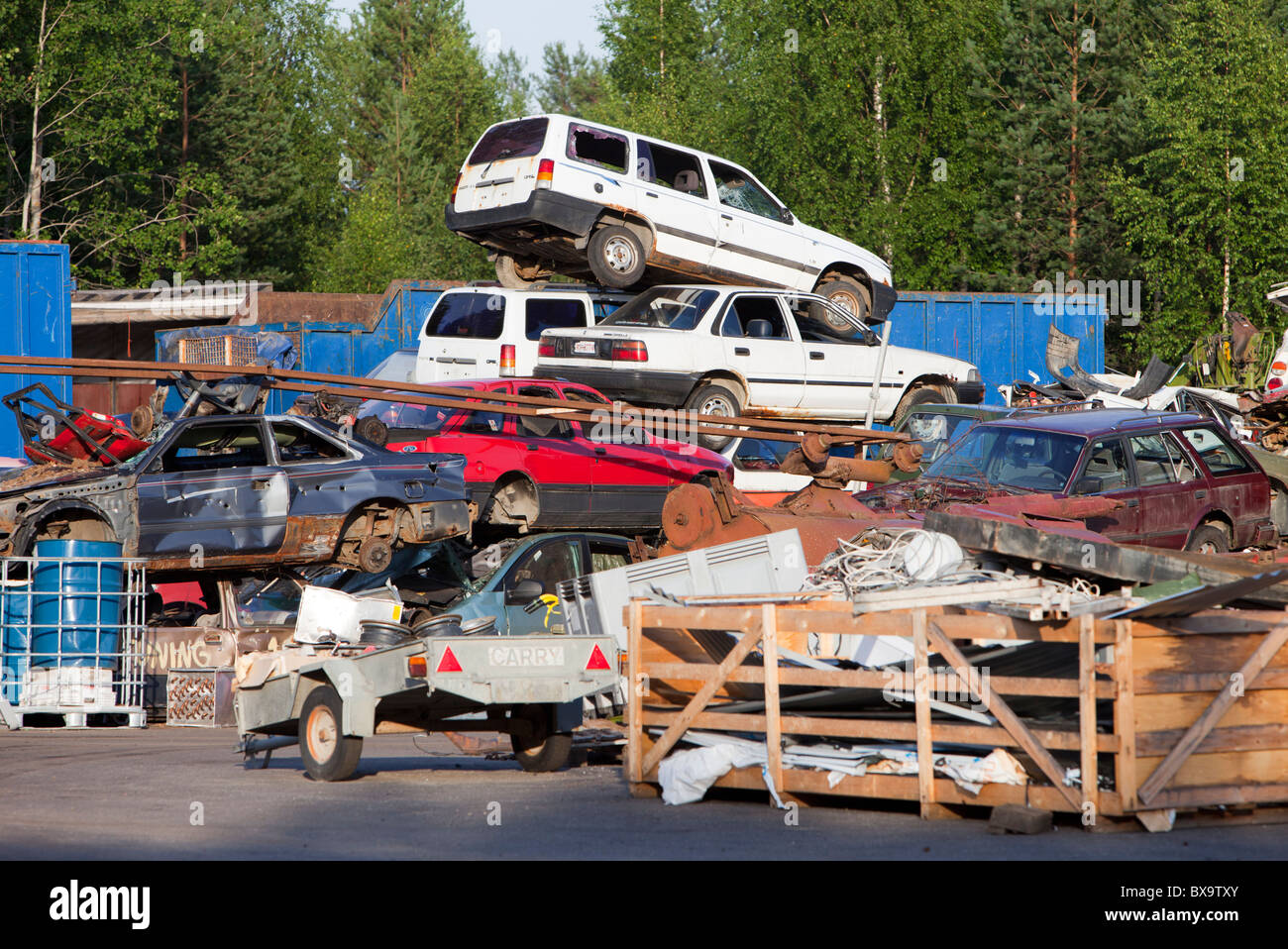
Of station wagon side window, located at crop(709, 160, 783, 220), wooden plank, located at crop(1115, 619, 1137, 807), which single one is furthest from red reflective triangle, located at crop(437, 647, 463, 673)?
station wagon side window, located at crop(709, 160, 783, 220)

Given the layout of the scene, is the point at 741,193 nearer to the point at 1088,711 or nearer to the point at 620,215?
the point at 620,215

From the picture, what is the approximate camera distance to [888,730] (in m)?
7.41

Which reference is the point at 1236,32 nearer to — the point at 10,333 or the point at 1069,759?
the point at 10,333

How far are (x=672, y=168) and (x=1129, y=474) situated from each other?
7.80m

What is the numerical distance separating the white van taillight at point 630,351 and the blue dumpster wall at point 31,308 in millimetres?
7216

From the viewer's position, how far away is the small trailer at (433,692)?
8.30 meters

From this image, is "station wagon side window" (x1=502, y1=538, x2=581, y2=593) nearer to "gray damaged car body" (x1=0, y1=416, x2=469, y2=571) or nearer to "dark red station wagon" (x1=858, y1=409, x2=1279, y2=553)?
"gray damaged car body" (x1=0, y1=416, x2=469, y2=571)

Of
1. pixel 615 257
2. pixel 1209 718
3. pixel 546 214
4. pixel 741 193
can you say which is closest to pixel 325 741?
pixel 1209 718

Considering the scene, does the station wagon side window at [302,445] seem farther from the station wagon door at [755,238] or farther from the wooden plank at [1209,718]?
the wooden plank at [1209,718]

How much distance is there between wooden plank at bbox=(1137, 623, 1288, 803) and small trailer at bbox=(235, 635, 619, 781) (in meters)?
3.06

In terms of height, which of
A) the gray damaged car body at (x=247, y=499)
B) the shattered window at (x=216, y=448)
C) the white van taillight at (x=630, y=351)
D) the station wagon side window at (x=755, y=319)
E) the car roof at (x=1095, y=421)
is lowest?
the gray damaged car body at (x=247, y=499)

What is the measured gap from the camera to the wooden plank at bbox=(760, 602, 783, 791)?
7.62 metres

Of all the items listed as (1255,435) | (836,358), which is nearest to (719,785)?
(836,358)

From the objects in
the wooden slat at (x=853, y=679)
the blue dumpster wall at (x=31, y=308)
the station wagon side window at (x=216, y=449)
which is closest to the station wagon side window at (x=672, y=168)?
the station wagon side window at (x=216, y=449)
